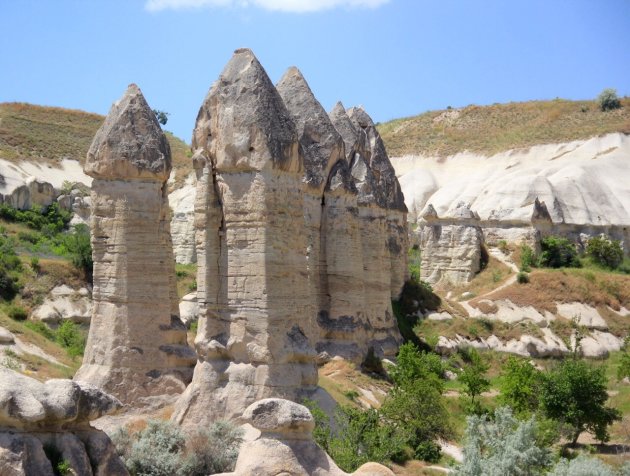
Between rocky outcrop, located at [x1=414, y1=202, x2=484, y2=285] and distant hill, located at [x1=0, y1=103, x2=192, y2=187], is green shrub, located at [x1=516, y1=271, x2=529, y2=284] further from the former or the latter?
distant hill, located at [x1=0, y1=103, x2=192, y2=187]

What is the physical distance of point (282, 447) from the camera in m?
11.1

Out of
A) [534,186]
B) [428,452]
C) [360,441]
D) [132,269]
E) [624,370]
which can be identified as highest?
[534,186]

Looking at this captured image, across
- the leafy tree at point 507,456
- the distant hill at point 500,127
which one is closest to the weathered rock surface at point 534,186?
the distant hill at point 500,127

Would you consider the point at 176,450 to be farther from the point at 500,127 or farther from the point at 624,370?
the point at 500,127

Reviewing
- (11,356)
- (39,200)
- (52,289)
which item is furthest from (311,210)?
(39,200)

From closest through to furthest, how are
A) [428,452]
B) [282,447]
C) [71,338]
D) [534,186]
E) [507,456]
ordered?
[282,447] → [507,456] → [428,452] → [71,338] → [534,186]

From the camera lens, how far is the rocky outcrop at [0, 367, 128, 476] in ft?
35.3

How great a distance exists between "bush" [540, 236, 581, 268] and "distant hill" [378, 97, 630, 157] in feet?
A: 89.1

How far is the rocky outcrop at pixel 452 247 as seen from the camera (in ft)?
134

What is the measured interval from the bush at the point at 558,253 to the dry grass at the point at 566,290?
446 cm

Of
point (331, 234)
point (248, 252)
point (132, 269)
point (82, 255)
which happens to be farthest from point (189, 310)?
point (248, 252)

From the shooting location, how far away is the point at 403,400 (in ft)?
67.3

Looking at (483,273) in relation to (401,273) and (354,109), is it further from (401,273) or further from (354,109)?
(354,109)

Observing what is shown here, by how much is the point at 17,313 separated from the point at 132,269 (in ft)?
43.3
